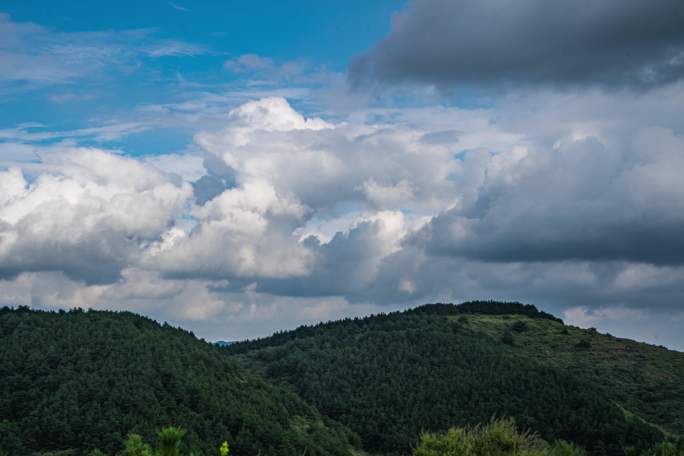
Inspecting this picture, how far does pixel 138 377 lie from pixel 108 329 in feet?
126

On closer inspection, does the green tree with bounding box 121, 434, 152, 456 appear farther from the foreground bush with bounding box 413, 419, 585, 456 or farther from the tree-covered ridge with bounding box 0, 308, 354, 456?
the tree-covered ridge with bounding box 0, 308, 354, 456

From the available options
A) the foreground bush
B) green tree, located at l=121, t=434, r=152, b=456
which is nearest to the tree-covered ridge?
green tree, located at l=121, t=434, r=152, b=456

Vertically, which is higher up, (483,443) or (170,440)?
(170,440)

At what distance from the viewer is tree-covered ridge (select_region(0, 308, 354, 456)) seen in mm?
133375

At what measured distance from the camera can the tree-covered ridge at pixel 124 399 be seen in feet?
438

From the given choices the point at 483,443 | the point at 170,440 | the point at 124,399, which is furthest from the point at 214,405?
the point at 170,440

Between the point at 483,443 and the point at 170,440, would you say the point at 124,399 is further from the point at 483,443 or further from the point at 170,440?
the point at 170,440

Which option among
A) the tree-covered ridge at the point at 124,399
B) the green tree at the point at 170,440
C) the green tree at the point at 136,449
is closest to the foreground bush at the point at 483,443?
the green tree at the point at 136,449

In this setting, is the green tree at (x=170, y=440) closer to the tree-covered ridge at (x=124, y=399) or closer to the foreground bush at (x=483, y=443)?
the foreground bush at (x=483, y=443)

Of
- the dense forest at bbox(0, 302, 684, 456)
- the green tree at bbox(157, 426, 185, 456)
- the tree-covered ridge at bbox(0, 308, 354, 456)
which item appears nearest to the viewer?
the green tree at bbox(157, 426, 185, 456)

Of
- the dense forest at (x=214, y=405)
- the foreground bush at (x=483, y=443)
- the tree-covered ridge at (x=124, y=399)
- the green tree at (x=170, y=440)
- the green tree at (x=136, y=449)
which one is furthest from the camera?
the dense forest at (x=214, y=405)

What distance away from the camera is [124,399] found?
148875mm

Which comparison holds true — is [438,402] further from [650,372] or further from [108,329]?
[108,329]

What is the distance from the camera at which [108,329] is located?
195m
